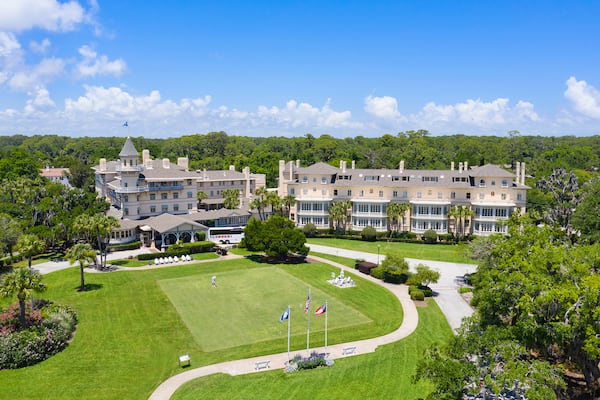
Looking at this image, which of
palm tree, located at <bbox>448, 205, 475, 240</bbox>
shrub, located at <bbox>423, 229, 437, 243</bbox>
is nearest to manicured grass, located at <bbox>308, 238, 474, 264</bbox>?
shrub, located at <bbox>423, 229, 437, 243</bbox>

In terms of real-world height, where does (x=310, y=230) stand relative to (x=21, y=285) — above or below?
below

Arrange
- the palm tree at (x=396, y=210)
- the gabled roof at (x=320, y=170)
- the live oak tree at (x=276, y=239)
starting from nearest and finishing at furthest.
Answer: the live oak tree at (x=276, y=239) → the palm tree at (x=396, y=210) → the gabled roof at (x=320, y=170)

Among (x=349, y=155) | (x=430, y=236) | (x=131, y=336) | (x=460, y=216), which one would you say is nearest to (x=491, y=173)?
(x=460, y=216)

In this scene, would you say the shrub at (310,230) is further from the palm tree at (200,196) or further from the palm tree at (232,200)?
the palm tree at (200,196)

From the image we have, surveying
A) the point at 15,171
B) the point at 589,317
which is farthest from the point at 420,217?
the point at 15,171

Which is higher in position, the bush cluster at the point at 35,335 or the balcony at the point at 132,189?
the balcony at the point at 132,189

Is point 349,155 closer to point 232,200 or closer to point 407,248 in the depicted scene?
point 232,200

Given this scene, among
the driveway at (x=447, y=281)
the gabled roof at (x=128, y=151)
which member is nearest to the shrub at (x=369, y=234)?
the driveway at (x=447, y=281)

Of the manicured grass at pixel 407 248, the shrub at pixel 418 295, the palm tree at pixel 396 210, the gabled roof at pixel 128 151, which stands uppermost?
the gabled roof at pixel 128 151
